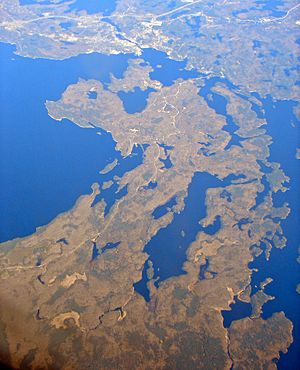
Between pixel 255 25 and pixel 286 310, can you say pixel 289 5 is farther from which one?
pixel 286 310

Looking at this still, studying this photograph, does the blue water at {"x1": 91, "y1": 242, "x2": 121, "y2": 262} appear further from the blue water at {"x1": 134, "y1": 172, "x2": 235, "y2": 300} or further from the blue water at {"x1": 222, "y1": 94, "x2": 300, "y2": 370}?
the blue water at {"x1": 222, "y1": 94, "x2": 300, "y2": 370}

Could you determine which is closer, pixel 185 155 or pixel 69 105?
pixel 185 155

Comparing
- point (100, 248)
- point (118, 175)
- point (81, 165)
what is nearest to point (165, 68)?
point (81, 165)

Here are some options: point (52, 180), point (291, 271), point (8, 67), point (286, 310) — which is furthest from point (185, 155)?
point (8, 67)

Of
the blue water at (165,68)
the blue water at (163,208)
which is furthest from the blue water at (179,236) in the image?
the blue water at (165,68)

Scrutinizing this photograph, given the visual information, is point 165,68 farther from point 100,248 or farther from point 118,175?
point 100,248

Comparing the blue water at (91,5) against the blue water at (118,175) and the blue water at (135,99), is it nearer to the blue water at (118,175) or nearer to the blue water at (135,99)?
the blue water at (135,99)
